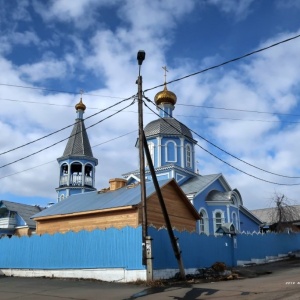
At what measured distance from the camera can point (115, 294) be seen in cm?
1187

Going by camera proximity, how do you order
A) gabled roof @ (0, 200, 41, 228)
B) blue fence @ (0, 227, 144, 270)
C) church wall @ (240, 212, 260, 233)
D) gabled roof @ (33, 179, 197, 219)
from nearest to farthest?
blue fence @ (0, 227, 144, 270), gabled roof @ (33, 179, 197, 219), church wall @ (240, 212, 260, 233), gabled roof @ (0, 200, 41, 228)

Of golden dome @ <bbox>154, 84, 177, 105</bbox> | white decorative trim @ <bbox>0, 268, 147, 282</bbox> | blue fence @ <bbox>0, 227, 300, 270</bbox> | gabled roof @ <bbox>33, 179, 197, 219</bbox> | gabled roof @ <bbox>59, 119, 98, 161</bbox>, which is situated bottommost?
white decorative trim @ <bbox>0, 268, 147, 282</bbox>

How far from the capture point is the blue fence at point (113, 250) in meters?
15.4

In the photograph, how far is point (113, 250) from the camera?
15844 millimetres

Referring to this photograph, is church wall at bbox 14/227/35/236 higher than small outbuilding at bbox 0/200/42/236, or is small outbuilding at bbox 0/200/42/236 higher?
small outbuilding at bbox 0/200/42/236

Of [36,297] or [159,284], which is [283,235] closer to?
[159,284]

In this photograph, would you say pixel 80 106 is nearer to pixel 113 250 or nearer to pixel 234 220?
pixel 234 220

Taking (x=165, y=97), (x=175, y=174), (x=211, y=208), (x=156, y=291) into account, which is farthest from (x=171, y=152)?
(x=156, y=291)

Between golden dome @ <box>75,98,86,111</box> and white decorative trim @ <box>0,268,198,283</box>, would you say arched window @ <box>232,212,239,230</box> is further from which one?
→ golden dome @ <box>75,98,86,111</box>

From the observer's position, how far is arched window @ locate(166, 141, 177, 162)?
34.2 metres

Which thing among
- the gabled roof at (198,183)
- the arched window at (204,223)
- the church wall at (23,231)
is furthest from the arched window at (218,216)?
the church wall at (23,231)

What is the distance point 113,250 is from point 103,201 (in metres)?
5.76

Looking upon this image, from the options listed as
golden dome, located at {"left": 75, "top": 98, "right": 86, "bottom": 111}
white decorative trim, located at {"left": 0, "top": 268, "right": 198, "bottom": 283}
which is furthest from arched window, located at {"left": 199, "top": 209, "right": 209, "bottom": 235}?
golden dome, located at {"left": 75, "top": 98, "right": 86, "bottom": 111}

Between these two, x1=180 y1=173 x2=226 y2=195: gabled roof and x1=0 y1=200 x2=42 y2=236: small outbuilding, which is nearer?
x1=180 y1=173 x2=226 y2=195: gabled roof
